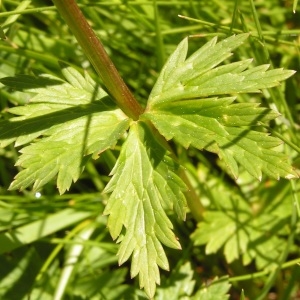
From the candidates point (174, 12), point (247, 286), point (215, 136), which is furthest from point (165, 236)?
point (174, 12)

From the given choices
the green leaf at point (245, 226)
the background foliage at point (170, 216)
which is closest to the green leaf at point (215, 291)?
the background foliage at point (170, 216)

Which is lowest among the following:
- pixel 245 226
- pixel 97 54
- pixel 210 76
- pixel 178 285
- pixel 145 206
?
pixel 245 226

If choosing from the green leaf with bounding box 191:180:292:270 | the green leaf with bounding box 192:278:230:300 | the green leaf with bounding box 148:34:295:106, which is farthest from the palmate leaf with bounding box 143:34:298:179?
the green leaf with bounding box 191:180:292:270

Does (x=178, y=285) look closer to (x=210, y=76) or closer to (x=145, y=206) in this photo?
(x=145, y=206)

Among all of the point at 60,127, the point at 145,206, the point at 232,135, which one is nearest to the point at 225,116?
the point at 232,135

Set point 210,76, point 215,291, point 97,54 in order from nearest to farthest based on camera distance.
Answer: point 97,54 < point 210,76 < point 215,291

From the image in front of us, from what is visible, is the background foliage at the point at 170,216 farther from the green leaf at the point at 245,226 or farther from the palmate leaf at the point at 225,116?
the palmate leaf at the point at 225,116

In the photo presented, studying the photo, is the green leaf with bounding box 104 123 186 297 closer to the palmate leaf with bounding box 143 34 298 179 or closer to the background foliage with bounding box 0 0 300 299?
the palmate leaf with bounding box 143 34 298 179
